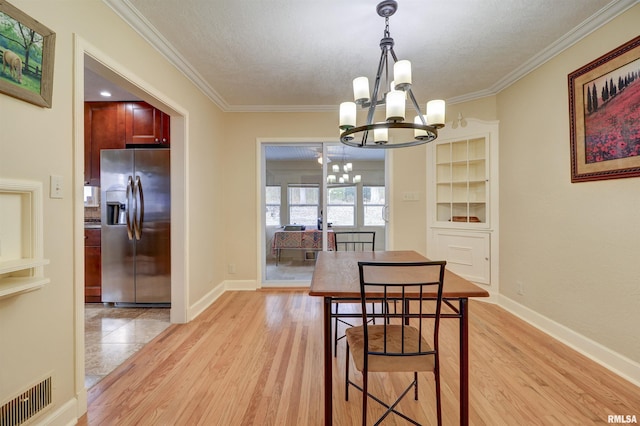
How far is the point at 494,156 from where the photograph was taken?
336 cm

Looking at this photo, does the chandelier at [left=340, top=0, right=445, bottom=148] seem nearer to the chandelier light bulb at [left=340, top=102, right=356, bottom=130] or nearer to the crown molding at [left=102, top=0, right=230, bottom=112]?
the chandelier light bulb at [left=340, top=102, right=356, bottom=130]

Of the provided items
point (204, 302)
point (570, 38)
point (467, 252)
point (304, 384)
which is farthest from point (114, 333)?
point (570, 38)

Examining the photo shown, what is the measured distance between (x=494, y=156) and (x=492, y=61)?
1099mm

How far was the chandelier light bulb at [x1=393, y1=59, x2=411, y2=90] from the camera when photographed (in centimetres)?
167

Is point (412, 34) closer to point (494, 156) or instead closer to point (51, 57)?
point (494, 156)

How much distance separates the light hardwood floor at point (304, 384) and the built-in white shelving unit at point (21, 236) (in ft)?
3.02

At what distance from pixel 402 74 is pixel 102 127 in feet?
12.0

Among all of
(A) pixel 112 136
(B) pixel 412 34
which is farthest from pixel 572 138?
(A) pixel 112 136

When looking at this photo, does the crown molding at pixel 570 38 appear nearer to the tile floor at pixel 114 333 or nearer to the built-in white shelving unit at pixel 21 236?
the built-in white shelving unit at pixel 21 236

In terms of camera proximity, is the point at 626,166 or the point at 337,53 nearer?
the point at 626,166

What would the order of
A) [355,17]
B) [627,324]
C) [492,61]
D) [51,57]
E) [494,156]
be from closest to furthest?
[51,57] → [627,324] → [355,17] → [492,61] → [494,156]

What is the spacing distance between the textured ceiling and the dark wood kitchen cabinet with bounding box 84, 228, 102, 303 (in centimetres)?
225

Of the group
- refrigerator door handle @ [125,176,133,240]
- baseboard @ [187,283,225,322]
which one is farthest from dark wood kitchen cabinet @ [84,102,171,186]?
baseboard @ [187,283,225,322]

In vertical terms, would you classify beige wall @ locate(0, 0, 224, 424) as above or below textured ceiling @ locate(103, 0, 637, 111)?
below
